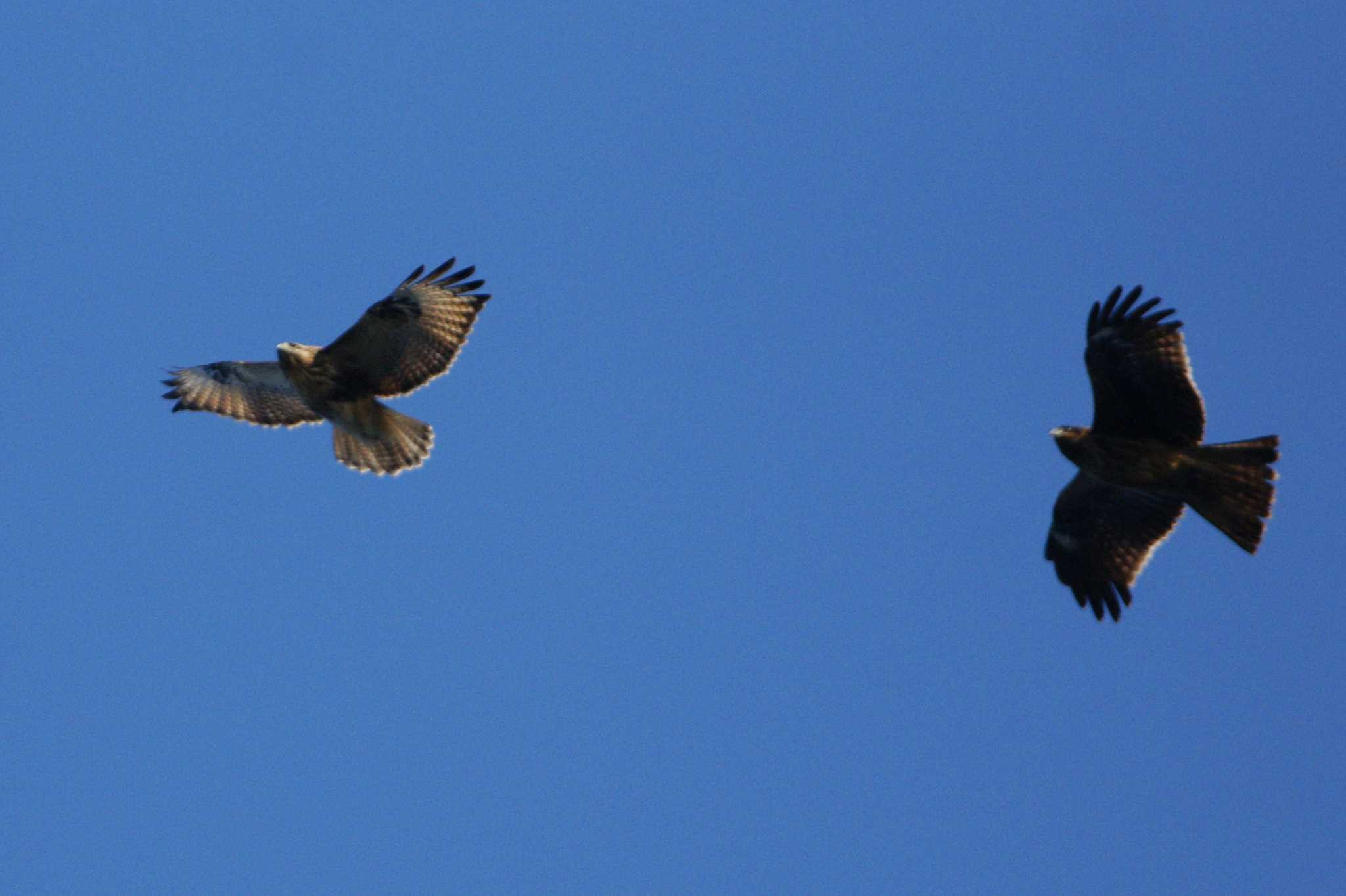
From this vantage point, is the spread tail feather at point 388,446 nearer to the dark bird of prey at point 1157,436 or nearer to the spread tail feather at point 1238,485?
the dark bird of prey at point 1157,436

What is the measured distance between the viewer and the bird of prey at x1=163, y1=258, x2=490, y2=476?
11.1 meters

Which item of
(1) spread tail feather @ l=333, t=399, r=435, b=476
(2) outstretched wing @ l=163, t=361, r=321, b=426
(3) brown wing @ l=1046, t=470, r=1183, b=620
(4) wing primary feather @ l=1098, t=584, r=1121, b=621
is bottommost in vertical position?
(4) wing primary feather @ l=1098, t=584, r=1121, b=621

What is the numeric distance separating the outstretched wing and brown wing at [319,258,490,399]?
0.89m

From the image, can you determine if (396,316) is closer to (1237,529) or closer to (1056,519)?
(1056,519)

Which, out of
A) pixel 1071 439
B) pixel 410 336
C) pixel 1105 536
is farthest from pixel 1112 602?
pixel 410 336

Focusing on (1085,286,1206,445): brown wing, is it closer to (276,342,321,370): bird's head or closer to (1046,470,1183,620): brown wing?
(1046,470,1183,620): brown wing

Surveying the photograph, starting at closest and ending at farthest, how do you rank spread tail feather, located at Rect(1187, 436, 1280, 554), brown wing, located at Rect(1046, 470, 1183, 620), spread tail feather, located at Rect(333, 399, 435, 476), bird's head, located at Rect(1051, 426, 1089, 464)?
spread tail feather, located at Rect(1187, 436, 1280, 554), bird's head, located at Rect(1051, 426, 1089, 464), brown wing, located at Rect(1046, 470, 1183, 620), spread tail feather, located at Rect(333, 399, 435, 476)

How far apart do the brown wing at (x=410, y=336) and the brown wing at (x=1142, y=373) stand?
13.5 ft

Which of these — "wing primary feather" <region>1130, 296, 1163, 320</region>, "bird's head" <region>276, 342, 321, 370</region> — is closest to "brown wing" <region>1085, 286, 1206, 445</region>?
"wing primary feather" <region>1130, 296, 1163, 320</region>

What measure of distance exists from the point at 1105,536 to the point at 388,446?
5.09 metres

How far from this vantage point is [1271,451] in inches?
381

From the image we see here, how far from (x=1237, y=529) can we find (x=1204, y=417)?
2.37ft

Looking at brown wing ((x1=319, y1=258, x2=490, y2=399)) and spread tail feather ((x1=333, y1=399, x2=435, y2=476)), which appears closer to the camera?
brown wing ((x1=319, y1=258, x2=490, y2=399))

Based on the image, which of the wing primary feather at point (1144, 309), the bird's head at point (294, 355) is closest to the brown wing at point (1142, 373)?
the wing primary feather at point (1144, 309)
